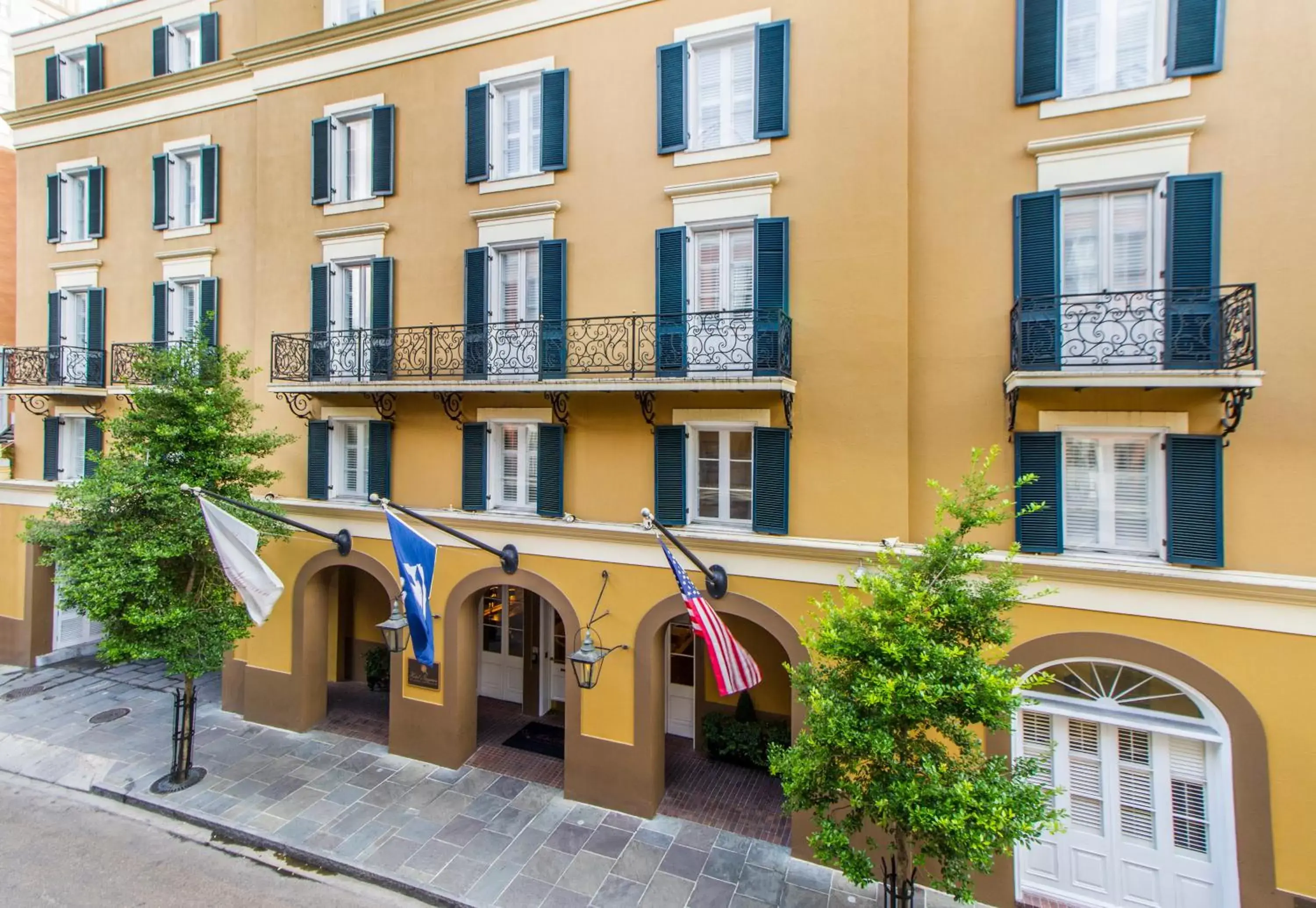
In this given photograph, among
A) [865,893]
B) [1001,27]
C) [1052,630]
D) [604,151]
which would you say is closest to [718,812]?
[865,893]

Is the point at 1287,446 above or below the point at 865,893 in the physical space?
above

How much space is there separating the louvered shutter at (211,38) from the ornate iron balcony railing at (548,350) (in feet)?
26.5

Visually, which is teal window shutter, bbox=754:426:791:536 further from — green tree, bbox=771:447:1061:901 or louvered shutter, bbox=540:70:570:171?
louvered shutter, bbox=540:70:570:171

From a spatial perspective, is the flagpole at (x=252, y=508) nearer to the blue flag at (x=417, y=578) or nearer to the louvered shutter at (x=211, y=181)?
the blue flag at (x=417, y=578)

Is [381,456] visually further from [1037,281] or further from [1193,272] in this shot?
[1193,272]

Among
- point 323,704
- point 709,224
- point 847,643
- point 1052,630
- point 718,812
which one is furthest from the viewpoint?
point 323,704

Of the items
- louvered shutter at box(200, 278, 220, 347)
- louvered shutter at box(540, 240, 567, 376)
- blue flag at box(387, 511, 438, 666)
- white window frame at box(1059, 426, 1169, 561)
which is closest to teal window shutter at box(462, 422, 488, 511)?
louvered shutter at box(540, 240, 567, 376)

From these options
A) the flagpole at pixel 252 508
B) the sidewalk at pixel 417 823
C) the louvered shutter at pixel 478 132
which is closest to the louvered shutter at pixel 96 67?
the louvered shutter at pixel 478 132

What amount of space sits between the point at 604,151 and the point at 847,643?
→ 9.22 m

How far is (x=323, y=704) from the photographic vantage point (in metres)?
13.8

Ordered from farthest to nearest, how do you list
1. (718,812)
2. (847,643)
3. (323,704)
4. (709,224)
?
(323,704), (718,812), (709,224), (847,643)

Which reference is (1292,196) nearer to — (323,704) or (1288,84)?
(1288,84)

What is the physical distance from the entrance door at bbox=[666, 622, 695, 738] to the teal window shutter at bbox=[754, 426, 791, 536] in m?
4.85

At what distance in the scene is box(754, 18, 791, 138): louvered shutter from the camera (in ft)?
31.7
